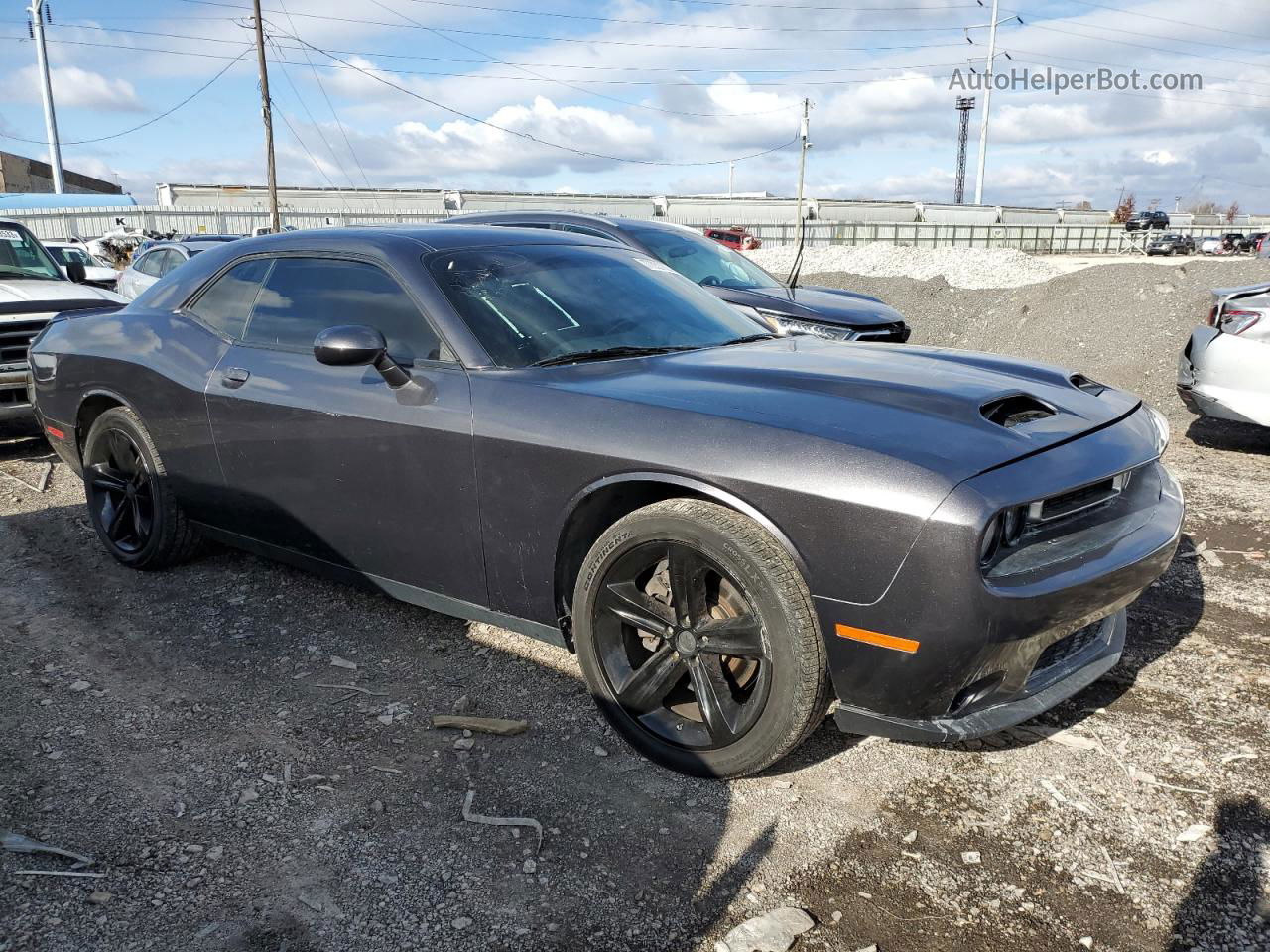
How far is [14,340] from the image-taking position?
22.6 feet

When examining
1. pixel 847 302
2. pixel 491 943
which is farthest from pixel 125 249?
pixel 491 943

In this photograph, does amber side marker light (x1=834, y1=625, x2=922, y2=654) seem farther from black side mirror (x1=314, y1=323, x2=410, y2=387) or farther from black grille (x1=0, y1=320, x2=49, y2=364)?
black grille (x1=0, y1=320, x2=49, y2=364)

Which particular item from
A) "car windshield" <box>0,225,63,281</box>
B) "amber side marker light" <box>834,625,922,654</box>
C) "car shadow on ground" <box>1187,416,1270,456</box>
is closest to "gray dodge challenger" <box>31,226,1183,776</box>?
"amber side marker light" <box>834,625,922,654</box>

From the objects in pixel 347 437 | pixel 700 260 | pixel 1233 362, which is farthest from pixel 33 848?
pixel 1233 362

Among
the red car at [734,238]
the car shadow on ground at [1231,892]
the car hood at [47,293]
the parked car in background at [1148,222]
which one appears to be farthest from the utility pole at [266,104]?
the parked car in background at [1148,222]

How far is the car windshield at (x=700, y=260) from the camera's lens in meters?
8.33

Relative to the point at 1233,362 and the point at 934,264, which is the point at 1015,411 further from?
the point at 934,264

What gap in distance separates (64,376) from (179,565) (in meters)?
1.18

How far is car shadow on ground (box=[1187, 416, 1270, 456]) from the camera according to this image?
7285 millimetres

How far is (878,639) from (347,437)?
81.1 inches

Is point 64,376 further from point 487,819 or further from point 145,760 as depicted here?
point 487,819

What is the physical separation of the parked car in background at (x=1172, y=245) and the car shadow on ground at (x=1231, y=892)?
5387 centimetres

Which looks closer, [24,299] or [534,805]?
[534,805]

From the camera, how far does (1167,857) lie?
8.11ft
